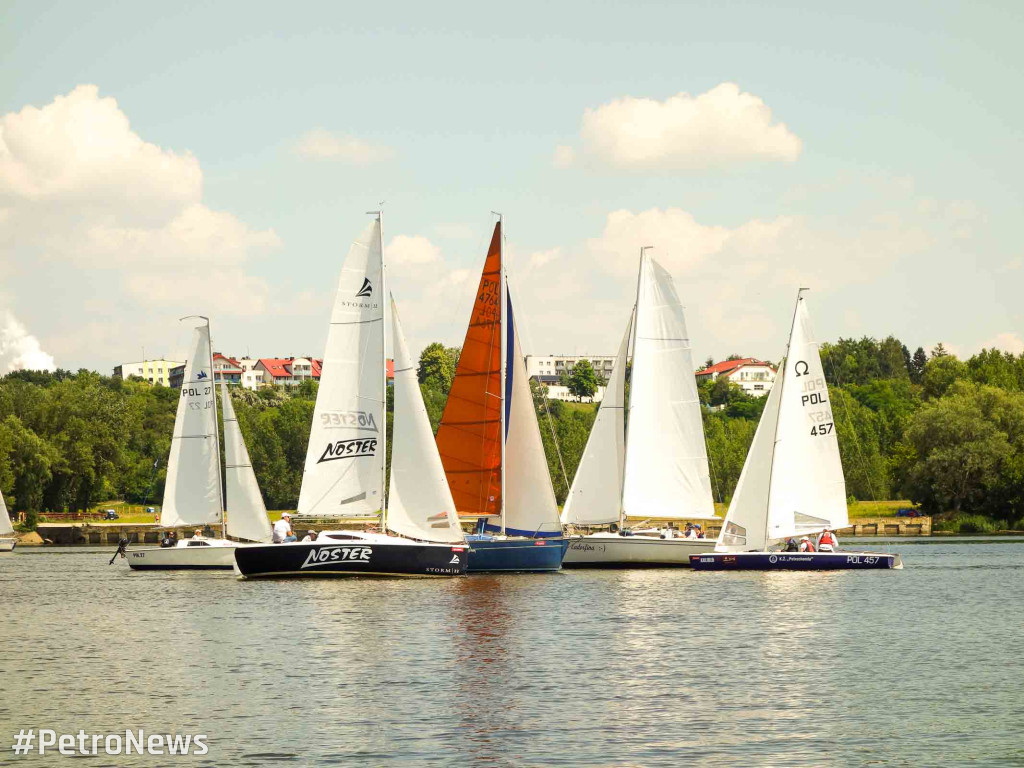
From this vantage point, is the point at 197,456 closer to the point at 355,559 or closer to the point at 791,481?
the point at 355,559

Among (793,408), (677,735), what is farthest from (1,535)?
(677,735)

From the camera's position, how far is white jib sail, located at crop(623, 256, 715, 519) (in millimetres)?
60781

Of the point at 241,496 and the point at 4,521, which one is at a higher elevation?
the point at 241,496

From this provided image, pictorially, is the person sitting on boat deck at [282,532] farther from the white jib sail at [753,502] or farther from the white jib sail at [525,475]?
the white jib sail at [753,502]

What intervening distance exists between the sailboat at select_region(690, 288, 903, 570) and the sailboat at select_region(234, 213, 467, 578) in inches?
514

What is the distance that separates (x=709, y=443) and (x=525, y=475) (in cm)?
9720

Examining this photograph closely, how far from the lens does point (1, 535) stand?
105062 mm

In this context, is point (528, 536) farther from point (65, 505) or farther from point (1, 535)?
point (65, 505)

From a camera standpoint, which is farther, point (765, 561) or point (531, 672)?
point (765, 561)

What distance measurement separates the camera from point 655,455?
6081cm

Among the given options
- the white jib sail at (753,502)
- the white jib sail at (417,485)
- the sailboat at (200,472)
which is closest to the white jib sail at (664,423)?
the white jib sail at (753,502)

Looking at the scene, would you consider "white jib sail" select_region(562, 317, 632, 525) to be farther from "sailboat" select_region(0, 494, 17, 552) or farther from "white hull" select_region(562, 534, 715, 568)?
"sailboat" select_region(0, 494, 17, 552)

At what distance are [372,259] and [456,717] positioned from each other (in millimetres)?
30698

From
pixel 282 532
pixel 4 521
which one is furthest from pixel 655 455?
pixel 4 521
